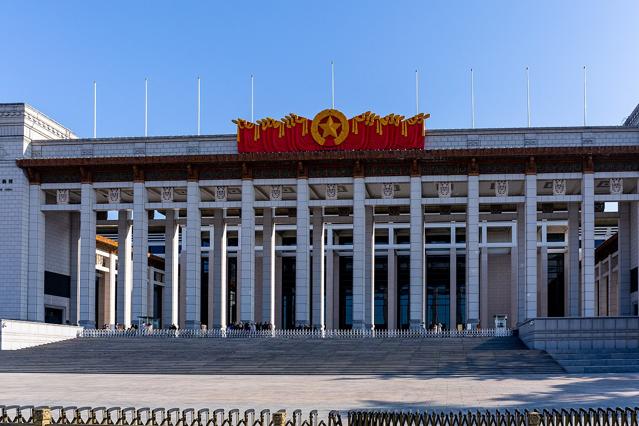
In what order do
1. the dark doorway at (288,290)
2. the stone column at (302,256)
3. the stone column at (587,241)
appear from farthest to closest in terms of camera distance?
the dark doorway at (288,290)
the stone column at (302,256)
the stone column at (587,241)

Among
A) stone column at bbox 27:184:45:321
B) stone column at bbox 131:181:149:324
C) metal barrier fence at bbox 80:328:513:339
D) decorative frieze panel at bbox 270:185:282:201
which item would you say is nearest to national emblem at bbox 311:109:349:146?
decorative frieze panel at bbox 270:185:282:201

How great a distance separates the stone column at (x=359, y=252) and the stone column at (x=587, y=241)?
1485 cm

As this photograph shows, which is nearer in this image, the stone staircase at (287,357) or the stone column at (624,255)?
the stone staircase at (287,357)

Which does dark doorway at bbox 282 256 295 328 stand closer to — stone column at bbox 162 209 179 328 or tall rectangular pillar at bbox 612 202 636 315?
stone column at bbox 162 209 179 328

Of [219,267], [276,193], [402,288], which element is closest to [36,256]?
[219,267]

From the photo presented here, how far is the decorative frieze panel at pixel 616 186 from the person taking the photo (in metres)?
64.2

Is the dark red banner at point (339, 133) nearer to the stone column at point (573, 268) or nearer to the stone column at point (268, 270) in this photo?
the stone column at point (268, 270)

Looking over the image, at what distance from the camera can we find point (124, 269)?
67812mm

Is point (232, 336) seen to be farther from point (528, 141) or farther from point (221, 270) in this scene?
point (528, 141)

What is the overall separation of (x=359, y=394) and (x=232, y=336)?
27406 mm

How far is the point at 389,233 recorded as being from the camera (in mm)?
85062

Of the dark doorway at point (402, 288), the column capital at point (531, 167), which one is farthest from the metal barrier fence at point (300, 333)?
the dark doorway at point (402, 288)

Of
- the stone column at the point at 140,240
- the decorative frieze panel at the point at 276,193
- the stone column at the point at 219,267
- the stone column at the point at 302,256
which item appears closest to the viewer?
the stone column at the point at 302,256

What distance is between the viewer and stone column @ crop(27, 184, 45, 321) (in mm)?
66812
